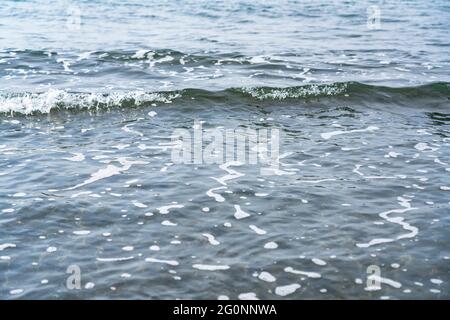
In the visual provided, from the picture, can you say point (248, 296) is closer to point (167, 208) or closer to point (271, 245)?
point (271, 245)

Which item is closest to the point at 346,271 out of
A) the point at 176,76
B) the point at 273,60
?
the point at 176,76

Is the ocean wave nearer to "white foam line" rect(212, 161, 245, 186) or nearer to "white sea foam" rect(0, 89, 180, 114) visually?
"white sea foam" rect(0, 89, 180, 114)

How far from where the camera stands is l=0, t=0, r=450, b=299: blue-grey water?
21.5 feet

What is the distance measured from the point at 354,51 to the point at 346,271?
44.0 ft

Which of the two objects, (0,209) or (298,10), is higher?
(298,10)

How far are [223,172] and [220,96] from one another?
481 centimetres

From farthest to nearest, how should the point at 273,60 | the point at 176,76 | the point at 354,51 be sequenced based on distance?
the point at 354,51
the point at 273,60
the point at 176,76

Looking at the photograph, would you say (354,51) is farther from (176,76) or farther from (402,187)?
(402,187)

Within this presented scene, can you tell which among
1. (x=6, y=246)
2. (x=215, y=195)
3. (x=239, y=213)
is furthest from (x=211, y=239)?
(x=6, y=246)

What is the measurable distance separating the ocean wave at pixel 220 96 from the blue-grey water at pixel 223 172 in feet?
0.15

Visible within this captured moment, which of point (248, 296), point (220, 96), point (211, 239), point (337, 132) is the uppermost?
point (220, 96)

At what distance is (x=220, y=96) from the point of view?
1403 cm

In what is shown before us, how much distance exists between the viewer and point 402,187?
29.0 ft

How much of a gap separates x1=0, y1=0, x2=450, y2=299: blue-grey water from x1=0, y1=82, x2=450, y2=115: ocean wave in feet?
0.15
